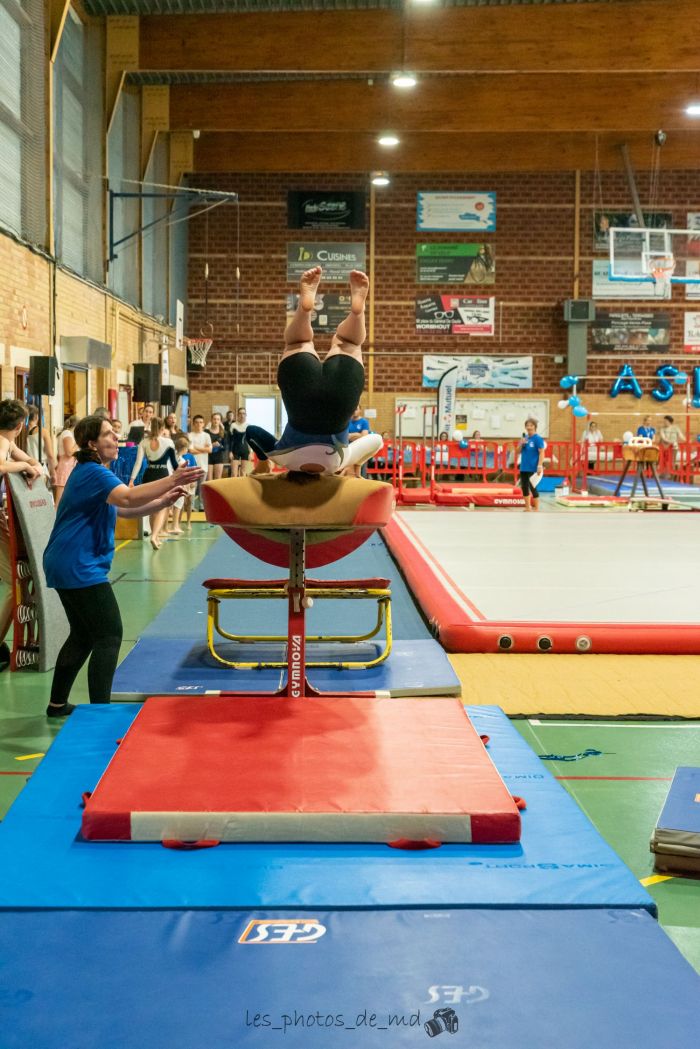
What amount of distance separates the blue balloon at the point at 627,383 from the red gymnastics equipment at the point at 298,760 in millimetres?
18096

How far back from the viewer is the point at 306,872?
2.44 m

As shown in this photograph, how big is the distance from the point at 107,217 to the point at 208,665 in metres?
11.6

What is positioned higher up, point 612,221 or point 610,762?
point 612,221

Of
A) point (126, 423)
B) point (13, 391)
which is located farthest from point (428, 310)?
point (13, 391)

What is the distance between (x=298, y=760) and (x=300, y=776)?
0.45 feet

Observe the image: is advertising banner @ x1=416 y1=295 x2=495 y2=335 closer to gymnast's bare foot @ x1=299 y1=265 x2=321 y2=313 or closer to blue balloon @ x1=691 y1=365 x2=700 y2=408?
blue balloon @ x1=691 y1=365 x2=700 y2=408

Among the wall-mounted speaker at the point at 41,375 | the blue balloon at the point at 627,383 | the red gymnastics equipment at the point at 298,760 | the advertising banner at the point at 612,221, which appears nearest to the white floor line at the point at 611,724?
the red gymnastics equipment at the point at 298,760

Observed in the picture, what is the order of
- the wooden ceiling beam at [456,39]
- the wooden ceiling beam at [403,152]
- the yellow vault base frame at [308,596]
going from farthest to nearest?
the wooden ceiling beam at [403,152] < the wooden ceiling beam at [456,39] < the yellow vault base frame at [308,596]

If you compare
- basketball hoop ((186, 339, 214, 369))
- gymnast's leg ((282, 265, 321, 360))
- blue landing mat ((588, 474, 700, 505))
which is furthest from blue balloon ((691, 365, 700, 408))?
gymnast's leg ((282, 265, 321, 360))

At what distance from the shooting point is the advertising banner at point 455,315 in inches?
838

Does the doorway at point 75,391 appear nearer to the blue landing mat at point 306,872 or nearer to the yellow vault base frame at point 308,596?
the yellow vault base frame at point 308,596

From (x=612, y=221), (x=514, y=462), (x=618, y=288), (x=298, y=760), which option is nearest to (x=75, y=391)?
(x=514, y=462)

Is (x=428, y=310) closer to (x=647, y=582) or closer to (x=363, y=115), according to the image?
(x=363, y=115)

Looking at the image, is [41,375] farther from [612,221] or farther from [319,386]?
[612,221]
